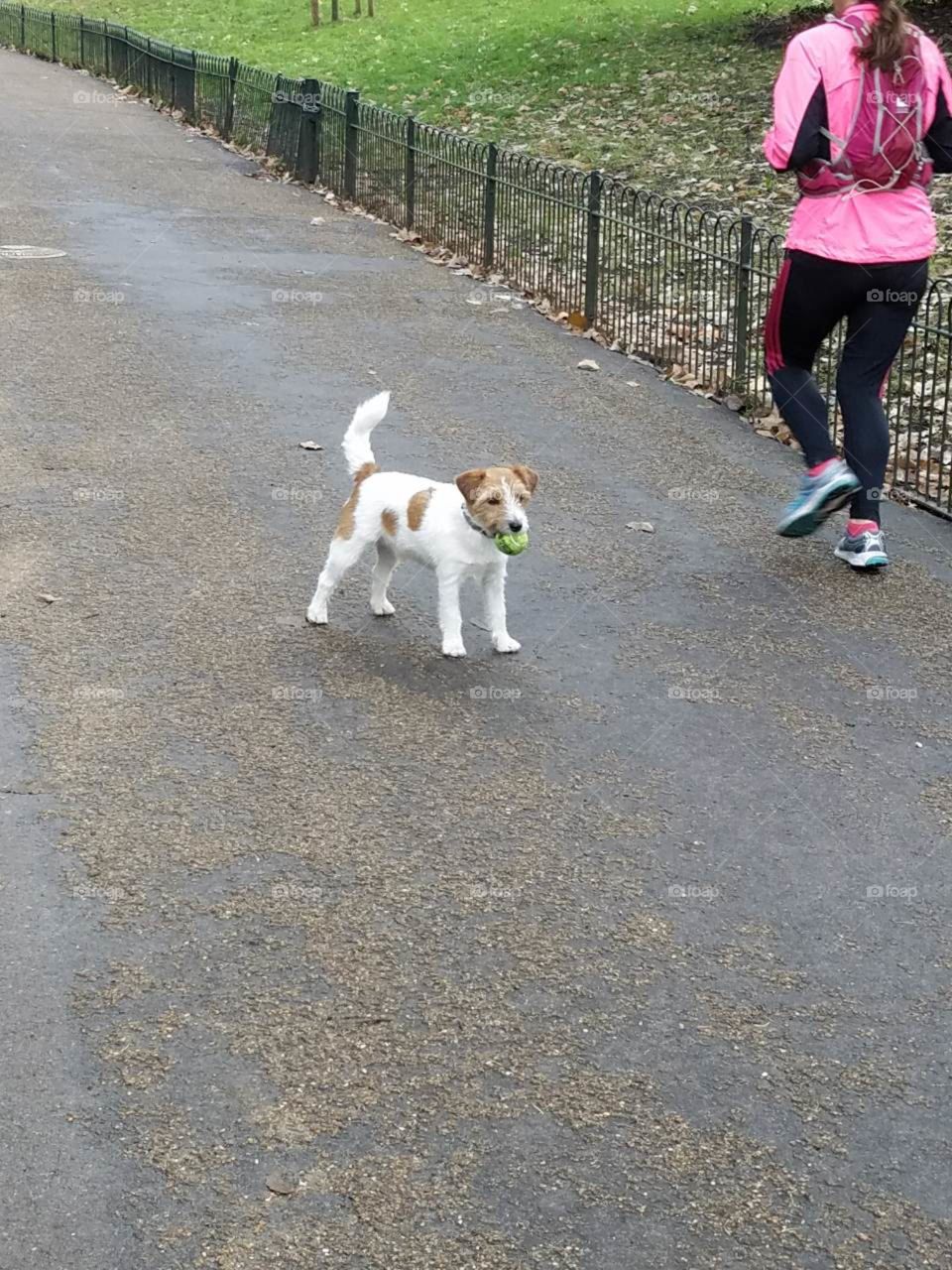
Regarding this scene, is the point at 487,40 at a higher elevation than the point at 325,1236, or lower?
higher

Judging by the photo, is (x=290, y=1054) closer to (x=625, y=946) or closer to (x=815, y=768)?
(x=625, y=946)

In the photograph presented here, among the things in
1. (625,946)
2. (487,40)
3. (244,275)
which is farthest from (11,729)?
(487,40)

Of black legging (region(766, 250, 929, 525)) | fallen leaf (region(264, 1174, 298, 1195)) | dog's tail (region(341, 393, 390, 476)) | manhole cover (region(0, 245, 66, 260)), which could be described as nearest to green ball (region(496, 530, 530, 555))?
dog's tail (region(341, 393, 390, 476))

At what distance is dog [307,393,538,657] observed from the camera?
6266 mm

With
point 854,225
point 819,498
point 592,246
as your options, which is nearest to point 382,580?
point 819,498

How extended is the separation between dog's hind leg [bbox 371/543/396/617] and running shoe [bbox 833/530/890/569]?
83.9 inches

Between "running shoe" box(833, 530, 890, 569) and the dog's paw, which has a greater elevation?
"running shoe" box(833, 530, 890, 569)

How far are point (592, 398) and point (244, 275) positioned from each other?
458 cm

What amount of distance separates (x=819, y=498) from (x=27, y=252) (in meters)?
9.79

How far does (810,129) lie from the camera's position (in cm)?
702

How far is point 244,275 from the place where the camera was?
47.6ft

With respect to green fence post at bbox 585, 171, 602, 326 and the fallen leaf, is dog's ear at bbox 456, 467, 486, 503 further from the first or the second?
green fence post at bbox 585, 171, 602, 326

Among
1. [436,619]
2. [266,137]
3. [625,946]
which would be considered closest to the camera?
Answer: [625,946]

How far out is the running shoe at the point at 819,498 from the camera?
24.3 ft
